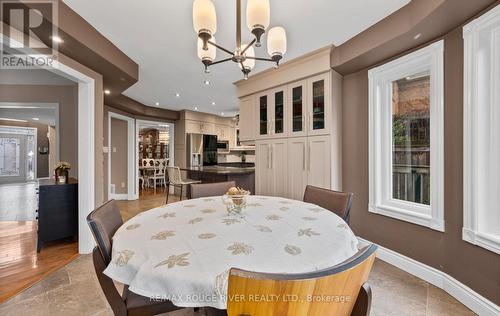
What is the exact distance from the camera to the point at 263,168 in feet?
11.5

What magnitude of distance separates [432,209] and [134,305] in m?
2.43

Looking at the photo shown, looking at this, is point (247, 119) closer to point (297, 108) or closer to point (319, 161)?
point (297, 108)

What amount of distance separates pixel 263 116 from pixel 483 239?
8.80ft

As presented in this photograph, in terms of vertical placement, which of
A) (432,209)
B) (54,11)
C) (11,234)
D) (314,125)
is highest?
(54,11)

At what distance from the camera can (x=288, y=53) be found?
273 cm

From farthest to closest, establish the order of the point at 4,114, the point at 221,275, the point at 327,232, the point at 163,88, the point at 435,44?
the point at 4,114, the point at 163,88, the point at 435,44, the point at 327,232, the point at 221,275

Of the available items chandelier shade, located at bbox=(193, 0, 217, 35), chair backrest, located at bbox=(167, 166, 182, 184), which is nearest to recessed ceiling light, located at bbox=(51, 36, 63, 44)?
chandelier shade, located at bbox=(193, 0, 217, 35)

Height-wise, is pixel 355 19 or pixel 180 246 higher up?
pixel 355 19

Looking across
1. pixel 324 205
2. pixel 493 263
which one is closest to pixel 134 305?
pixel 324 205

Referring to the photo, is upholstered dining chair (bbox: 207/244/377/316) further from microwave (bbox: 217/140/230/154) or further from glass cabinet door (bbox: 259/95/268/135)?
microwave (bbox: 217/140/230/154)

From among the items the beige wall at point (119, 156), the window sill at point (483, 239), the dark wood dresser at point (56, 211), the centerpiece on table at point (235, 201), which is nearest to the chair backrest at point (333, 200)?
the centerpiece on table at point (235, 201)

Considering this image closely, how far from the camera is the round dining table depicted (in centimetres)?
78

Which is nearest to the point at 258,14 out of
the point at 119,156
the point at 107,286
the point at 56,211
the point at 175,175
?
the point at 107,286

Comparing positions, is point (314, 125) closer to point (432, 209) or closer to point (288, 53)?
point (288, 53)
